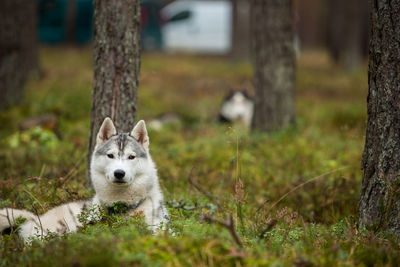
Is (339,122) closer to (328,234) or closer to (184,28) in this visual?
(328,234)

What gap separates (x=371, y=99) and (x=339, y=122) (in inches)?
217

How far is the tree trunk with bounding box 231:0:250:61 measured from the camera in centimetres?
1806

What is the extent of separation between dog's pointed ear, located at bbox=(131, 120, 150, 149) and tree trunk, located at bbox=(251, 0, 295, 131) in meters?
4.36

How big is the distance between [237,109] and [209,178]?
447 centimetres

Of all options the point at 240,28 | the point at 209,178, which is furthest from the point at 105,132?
the point at 240,28

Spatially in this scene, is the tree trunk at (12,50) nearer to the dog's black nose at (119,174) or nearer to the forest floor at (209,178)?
the forest floor at (209,178)

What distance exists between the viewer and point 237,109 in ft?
34.9

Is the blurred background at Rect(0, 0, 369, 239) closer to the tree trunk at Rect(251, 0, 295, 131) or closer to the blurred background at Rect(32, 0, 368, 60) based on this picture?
the blurred background at Rect(32, 0, 368, 60)

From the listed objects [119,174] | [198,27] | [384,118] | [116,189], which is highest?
[198,27]

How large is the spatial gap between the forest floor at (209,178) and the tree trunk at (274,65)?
41 centimetres

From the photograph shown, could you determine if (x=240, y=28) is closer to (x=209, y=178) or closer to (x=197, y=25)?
(x=197, y=25)

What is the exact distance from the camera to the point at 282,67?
28.8 feet

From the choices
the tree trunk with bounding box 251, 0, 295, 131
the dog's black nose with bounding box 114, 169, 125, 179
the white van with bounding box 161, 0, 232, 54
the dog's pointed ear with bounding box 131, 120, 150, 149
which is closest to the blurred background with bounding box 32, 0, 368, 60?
the white van with bounding box 161, 0, 232, 54

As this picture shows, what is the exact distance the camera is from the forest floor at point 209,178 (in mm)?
3344
